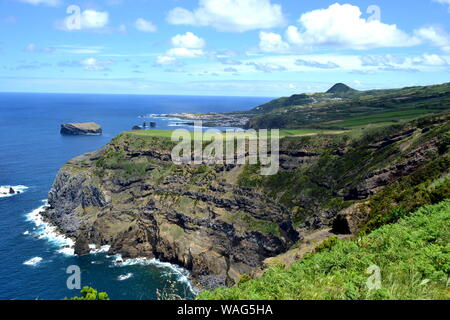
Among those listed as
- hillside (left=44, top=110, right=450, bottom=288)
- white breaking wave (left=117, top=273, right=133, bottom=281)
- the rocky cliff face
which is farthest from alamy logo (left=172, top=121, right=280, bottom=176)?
white breaking wave (left=117, top=273, right=133, bottom=281)

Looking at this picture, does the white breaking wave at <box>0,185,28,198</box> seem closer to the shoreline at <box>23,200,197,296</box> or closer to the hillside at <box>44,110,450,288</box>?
the shoreline at <box>23,200,197,296</box>

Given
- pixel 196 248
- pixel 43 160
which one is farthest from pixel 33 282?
pixel 43 160

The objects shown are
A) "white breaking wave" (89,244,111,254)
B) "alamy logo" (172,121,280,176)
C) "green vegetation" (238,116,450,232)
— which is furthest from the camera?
"alamy logo" (172,121,280,176)

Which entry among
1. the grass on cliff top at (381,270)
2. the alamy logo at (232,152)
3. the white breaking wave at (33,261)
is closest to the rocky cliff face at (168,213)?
the alamy logo at (232,152)

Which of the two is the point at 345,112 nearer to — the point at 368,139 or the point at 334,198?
the point at 368,139

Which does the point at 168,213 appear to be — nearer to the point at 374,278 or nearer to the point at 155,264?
the point at 155,264
